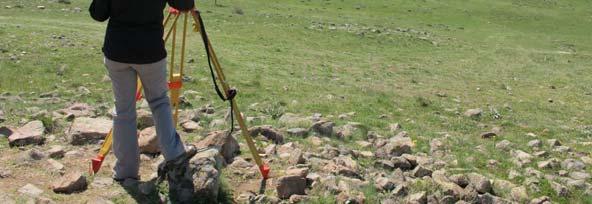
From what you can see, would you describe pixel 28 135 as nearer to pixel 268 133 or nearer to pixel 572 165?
pixel 268 133

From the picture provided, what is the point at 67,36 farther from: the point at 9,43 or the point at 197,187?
the point at 197,187

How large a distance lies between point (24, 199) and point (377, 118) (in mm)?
7877

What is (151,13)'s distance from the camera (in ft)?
20.1

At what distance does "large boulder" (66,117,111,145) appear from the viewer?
8.35m

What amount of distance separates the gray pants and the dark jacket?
13 centimetres

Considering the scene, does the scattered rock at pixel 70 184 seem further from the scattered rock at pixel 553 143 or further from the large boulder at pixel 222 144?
the scattered rock at pixel 553 143

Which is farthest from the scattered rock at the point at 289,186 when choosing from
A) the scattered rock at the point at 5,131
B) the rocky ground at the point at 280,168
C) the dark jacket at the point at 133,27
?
the scattered rock at the point at 5,131

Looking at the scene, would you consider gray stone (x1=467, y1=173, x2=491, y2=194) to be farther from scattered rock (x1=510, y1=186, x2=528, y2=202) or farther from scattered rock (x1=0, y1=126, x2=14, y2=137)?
scattered rock (x1=0, y1=126, x2=14, y2=137)

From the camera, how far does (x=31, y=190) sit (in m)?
6.49

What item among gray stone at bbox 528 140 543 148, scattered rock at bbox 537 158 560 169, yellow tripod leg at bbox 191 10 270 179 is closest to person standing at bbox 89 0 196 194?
yellow tripod leg at bbox 191 10 270 179

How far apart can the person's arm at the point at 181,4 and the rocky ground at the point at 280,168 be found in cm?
154

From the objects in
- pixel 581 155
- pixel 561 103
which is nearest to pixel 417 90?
pixel 561 103

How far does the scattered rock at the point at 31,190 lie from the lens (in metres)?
6.39

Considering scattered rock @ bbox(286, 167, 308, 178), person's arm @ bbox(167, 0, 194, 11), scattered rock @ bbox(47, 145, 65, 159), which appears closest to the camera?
person's arm @ bbox(167, 0, 194, 11)
